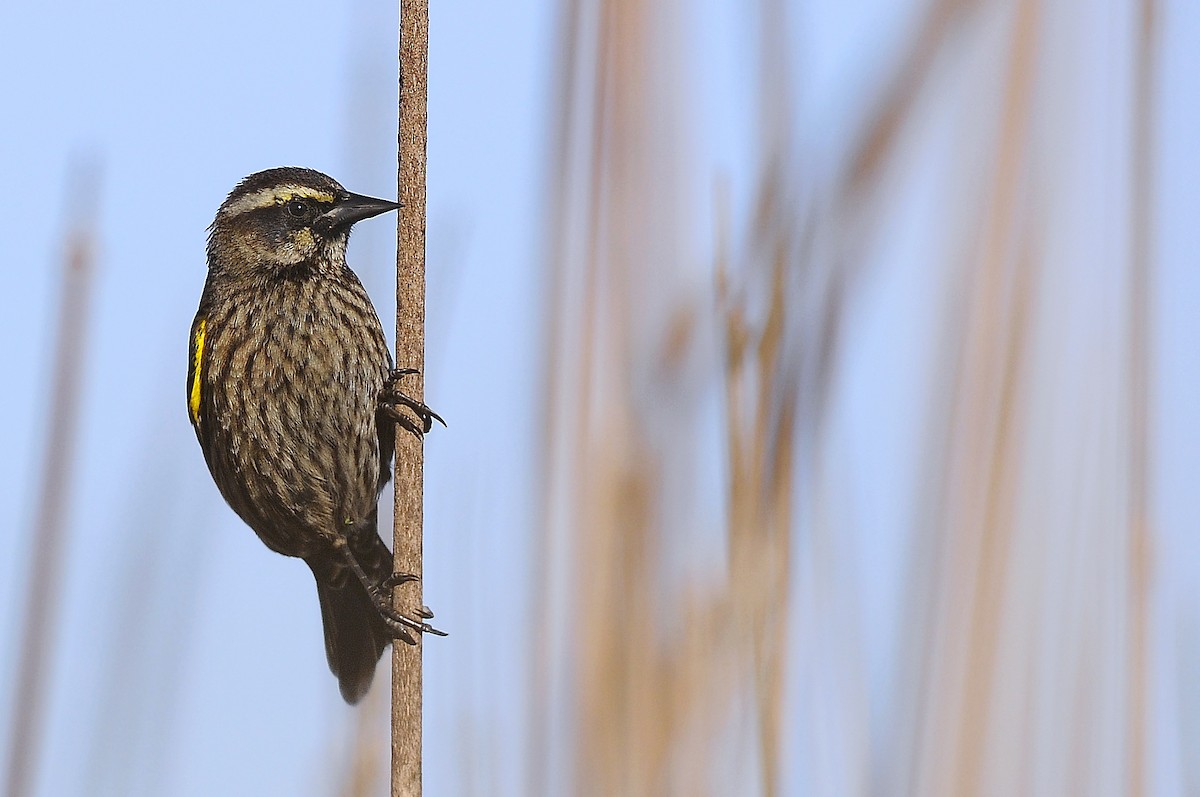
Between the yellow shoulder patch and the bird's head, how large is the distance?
0.15m

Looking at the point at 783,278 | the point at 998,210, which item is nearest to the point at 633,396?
the point at 783,278

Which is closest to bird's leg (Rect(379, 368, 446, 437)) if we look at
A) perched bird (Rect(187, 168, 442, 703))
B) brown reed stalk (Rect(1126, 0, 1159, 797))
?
perched bird (Rect(187, 168, 442, 703))

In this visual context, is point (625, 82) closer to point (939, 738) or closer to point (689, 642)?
point (689, 642)

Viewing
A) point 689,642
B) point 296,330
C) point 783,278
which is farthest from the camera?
point 296,330

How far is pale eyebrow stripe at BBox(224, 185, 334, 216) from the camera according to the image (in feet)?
8.40

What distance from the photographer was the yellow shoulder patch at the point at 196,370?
8.46 ft

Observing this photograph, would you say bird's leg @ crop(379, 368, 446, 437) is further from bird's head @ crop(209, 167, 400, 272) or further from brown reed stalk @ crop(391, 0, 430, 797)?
bird's head @ crop(209, 167, 400, 272)

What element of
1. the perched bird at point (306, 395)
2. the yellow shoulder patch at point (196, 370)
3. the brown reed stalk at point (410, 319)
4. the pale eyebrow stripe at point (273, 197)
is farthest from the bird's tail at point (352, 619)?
the brown reed stalk at point (410, 319)

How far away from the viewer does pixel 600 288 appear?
63.6 inches

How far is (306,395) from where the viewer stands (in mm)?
2387

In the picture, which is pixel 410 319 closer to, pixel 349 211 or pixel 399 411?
pixel 399 411

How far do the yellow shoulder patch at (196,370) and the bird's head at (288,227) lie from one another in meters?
0.15

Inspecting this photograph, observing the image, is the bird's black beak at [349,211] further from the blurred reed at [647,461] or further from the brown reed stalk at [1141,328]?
the brown reed stalk at [1141,328]

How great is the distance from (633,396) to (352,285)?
1.07 meters
